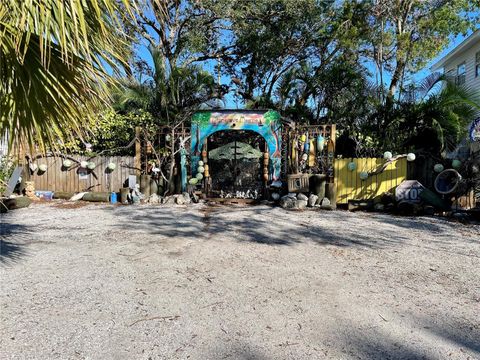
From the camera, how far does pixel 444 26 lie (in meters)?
14.7

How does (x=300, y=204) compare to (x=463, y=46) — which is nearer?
(x=300, y=204)

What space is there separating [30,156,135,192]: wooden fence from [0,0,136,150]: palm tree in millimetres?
9868

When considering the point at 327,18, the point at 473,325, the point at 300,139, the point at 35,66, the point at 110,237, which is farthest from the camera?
the point at 327,18

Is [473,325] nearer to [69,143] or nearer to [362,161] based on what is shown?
[69,143]

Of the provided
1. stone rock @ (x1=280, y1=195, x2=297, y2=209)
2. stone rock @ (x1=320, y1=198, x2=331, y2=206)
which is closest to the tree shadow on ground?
stone rock @ (x1=280, y1=195, x2=297, y2=209)

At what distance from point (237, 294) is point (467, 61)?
66.2 ft

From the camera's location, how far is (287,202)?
35.4 ft

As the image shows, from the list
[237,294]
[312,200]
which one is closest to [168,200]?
[312,200]

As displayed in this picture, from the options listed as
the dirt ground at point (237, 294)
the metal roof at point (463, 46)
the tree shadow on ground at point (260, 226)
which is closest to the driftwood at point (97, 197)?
the tree shadow on ground at point (260, 226)

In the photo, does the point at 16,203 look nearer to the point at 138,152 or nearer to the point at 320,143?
the point at 138,152

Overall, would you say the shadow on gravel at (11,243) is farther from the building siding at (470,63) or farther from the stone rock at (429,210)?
the building siding at (470,63)

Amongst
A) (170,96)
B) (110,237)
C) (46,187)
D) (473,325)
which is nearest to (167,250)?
(110,237)

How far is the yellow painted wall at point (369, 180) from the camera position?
11211 millimetres

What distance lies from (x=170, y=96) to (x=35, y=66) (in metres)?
12.1
